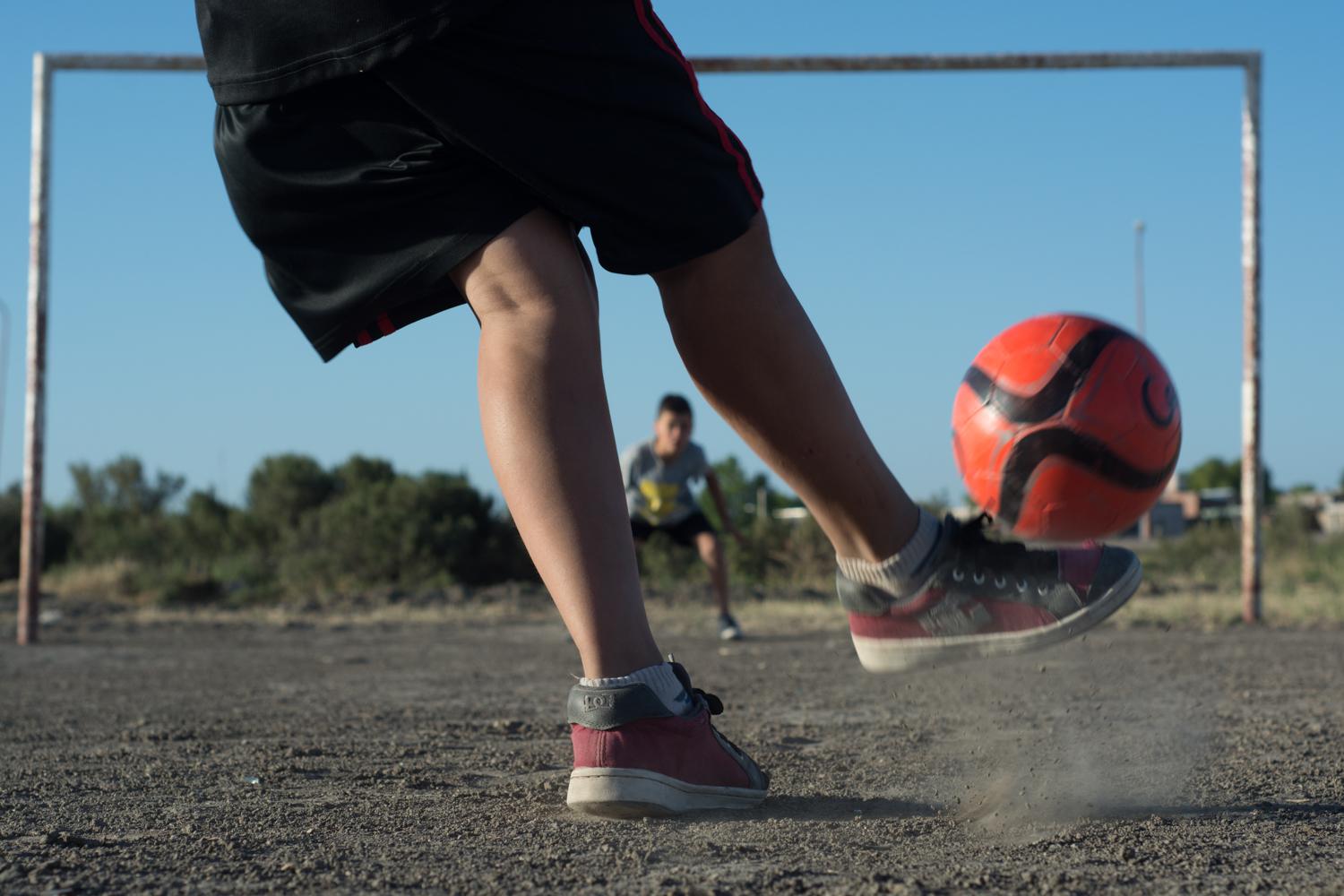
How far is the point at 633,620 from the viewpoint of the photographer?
2037 mm

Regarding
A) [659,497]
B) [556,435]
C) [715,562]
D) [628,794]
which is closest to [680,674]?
[628,794]

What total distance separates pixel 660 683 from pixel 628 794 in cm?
18

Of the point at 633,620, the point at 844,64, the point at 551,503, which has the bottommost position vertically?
the point at 633,620

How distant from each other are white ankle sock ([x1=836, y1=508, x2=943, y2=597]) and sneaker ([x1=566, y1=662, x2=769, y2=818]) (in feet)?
1.45

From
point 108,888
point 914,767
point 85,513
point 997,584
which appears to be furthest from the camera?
point 85,513

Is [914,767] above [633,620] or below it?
below

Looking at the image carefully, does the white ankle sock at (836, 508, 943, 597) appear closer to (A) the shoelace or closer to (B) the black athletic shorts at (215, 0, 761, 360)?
(A) the shoelace

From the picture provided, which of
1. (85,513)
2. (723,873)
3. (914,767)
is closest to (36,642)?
(914,767)

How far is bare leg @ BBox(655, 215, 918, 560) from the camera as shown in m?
2.17

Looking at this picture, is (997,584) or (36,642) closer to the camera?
(997,584)

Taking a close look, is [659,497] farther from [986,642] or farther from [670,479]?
[986,642]

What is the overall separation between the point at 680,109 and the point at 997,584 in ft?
3.19

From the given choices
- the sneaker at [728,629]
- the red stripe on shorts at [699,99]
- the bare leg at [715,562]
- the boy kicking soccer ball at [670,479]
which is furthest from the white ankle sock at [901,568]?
the boy kicking soccer ball at [670,479]

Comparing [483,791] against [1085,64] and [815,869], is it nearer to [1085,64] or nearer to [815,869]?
[815,869]
